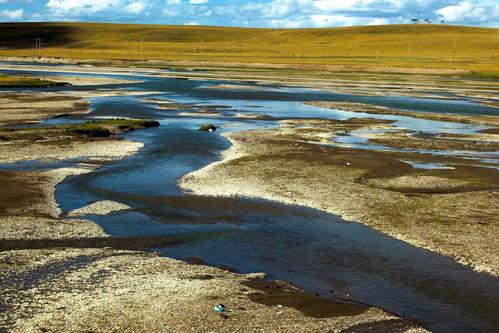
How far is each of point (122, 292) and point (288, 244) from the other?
6.36 m

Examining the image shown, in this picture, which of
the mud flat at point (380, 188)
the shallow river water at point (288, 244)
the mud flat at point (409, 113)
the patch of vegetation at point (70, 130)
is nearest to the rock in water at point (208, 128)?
the patch of vegetation at point (70, 130)

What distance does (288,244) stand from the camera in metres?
20.0

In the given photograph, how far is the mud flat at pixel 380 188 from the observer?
20781 mm

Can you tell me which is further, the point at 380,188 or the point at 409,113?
the point at 409,113

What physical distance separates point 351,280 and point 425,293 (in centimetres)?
189

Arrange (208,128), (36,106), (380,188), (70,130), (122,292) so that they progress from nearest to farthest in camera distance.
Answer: (122,292)
(380,188)
(70,130)
(208,128)
(36,106)

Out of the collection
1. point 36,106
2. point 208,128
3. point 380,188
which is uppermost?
point 36,106

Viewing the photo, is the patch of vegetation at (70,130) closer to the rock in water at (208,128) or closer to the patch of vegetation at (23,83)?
the rock in water at (208,128)

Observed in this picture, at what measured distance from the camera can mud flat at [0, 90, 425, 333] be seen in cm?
1359

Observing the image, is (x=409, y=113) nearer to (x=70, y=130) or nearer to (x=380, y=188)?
(x=70, y=130)

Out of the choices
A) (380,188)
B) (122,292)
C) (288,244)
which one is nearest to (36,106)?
(380,188)

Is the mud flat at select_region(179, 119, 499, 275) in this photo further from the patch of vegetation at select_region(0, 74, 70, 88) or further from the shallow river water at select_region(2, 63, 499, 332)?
the patch of vegetation at select_region(0, 74, 70, 88)

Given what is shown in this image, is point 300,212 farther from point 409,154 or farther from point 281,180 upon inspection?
point 409,154

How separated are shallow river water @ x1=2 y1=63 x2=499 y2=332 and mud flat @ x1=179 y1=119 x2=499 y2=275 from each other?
2.96 ft
